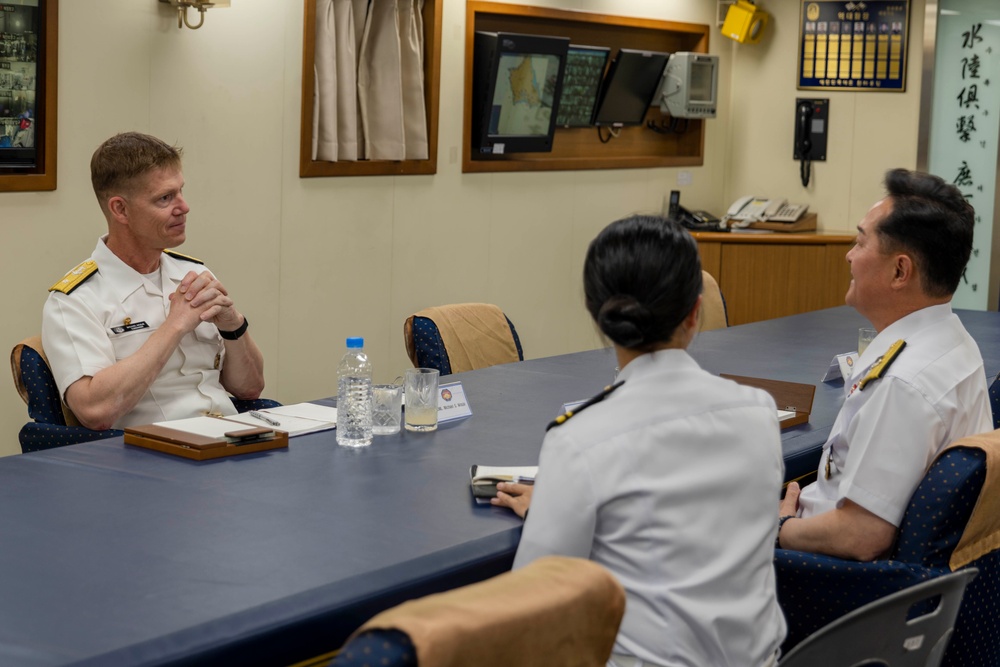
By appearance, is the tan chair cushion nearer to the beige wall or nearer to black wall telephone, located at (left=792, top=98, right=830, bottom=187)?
the beige wall

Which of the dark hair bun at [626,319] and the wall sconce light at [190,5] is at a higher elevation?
the wall sconce light at [190,5]

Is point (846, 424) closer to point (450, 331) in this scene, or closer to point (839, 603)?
point (839, 603)

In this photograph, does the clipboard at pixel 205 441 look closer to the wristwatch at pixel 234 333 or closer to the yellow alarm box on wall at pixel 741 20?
the wristwatch at pixel 234 333

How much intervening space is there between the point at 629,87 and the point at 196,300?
4.62 m

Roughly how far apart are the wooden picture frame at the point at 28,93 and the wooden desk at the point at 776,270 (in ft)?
13.6

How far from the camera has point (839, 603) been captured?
2.39m

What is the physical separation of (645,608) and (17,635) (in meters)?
0.87

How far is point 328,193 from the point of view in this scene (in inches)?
221

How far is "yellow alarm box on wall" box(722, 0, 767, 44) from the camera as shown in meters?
7.80

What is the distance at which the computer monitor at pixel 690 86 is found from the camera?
7.49 metres

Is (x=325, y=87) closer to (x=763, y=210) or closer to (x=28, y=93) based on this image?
(x=28, y=93)

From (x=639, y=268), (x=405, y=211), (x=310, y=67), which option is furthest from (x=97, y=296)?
(x=405, y=211)


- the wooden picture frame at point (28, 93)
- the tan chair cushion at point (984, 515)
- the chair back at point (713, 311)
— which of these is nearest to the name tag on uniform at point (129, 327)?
the wooden picture frame at point (28, 93)

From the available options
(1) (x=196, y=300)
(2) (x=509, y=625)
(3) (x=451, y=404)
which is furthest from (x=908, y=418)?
(1) (x=196, y=300)
